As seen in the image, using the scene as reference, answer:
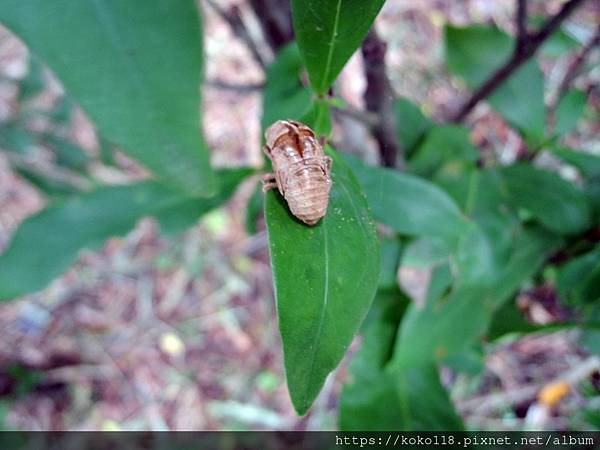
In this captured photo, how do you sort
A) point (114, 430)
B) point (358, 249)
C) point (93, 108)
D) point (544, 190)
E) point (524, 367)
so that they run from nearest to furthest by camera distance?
1. point (93, 108)
2. point (358, 249)
3. point (544, 190)
4. point (524, 367)
5. point (114, 430)

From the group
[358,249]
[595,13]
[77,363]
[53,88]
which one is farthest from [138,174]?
[595,13]

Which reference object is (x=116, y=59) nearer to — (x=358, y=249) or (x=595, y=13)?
(x=358, y=249)

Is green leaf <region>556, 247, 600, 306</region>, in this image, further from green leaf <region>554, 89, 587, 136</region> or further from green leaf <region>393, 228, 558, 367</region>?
green leaf <region>554, 89, 587, 136</region>

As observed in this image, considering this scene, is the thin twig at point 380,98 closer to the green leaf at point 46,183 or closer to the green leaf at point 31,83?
the green leaf at point 46,183

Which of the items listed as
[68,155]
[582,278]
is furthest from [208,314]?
[582,278]

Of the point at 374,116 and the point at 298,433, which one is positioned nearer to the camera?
the point at 374,116
